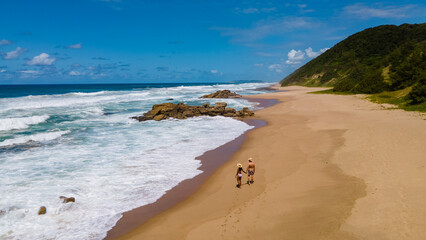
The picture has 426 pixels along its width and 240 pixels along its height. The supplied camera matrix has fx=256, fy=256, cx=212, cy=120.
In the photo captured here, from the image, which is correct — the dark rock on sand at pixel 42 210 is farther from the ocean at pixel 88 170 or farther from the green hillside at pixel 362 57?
the green hillside at pixel 362 57

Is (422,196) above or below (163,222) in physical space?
above

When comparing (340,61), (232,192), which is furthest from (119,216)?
Result: (340,61)

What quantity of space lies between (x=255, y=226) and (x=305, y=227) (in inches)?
57.9

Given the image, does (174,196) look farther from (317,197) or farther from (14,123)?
(14,123)

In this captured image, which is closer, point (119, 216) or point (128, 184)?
point (119, 216)

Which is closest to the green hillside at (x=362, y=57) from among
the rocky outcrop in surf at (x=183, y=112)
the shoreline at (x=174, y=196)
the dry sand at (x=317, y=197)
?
the rocky outcrop in surf at (x=183, y=112)

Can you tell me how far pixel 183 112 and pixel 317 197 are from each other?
25.4 meters

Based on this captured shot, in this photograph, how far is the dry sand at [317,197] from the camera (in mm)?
7484

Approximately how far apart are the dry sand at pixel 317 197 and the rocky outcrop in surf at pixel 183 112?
659 inches

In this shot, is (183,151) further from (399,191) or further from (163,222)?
(399,191)

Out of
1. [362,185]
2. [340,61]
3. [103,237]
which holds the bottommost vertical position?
[103,237]

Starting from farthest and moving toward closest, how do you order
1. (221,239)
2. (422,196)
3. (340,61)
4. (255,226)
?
(340,61) < (422,196) < (255,226) < (221,239)

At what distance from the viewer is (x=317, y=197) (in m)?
9.49

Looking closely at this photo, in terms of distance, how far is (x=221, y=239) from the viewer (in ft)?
24.4
